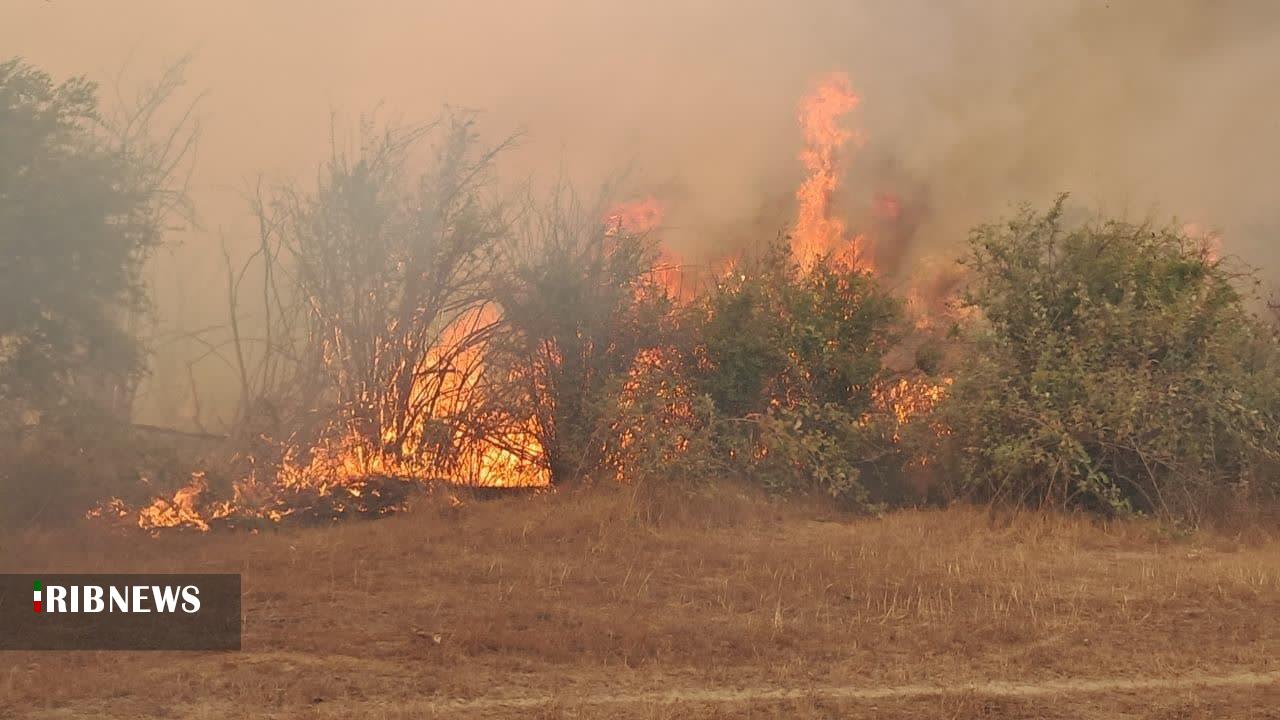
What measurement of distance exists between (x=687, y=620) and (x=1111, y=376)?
20.8 feet

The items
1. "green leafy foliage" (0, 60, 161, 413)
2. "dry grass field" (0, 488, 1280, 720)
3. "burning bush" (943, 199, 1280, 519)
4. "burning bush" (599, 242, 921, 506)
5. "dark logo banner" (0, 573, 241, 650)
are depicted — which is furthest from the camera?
"burning bush" (599, 242, 921, 506)

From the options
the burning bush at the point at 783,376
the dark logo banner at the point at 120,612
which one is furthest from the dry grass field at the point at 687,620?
the burning bush at the point at 783,376

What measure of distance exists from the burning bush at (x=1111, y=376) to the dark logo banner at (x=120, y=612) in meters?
7.73

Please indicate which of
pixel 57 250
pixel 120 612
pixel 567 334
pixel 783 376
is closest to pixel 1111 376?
pixel 783 376

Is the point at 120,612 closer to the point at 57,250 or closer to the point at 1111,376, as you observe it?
the point at 57,250

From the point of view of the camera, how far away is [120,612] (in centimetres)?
847

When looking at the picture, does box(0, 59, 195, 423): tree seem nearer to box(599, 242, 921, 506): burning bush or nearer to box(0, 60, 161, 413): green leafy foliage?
box(0, 60, 161, 413): green leafy foliage

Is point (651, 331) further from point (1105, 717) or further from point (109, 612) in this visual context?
point (1105, 717)

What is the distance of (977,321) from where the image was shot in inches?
554

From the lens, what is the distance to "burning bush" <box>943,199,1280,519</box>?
1245cm

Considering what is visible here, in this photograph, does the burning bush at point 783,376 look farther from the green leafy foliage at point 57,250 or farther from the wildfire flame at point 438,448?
the green leafy foliage at point 57,250

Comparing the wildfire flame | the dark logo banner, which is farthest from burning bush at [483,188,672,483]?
the dark logo banner

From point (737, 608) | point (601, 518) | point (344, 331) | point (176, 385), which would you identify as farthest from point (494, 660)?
point (176, 385)

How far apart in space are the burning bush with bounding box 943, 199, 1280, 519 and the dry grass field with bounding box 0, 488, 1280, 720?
2.48ft
